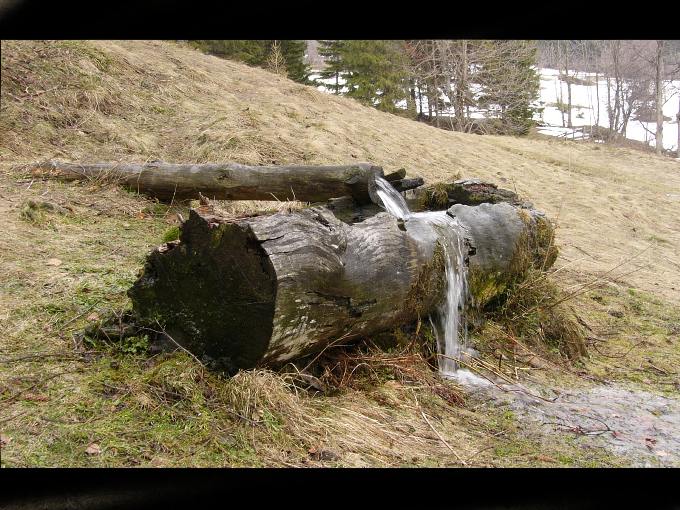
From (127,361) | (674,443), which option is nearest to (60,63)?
(127,361)

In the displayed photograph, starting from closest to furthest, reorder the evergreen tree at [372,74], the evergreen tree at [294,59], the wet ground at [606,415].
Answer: the wet ground at [606,415], the evergreen tree at [294,59], the evergreen tree at [372,74]

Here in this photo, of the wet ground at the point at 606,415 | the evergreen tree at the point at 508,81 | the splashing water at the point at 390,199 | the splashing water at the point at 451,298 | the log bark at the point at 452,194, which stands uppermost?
the evergreen tree at the point at 508,81

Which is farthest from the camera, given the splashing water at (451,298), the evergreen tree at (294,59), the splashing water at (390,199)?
the evergreen tree at (294,59)

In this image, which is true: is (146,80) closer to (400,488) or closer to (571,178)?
(571,178)

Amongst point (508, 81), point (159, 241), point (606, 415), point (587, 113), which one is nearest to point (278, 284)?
point (606, 415)

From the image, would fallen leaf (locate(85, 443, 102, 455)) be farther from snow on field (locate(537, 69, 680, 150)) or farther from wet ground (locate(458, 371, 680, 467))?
snow on field (locate(537, 69, 680, 150))

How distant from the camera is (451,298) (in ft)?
18.3

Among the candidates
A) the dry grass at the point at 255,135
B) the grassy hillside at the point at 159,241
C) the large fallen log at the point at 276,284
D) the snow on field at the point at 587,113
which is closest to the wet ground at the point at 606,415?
the grassy hillside at the point at 159,241

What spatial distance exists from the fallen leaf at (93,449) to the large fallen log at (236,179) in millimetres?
3901

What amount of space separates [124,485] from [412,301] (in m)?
4.16

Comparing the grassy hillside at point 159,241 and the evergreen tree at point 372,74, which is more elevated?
the evergreen tree at point 372,74

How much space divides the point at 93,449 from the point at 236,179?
4.92 metres

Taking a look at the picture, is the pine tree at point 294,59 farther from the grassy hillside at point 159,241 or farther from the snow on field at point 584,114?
the snow on field at point 584,114

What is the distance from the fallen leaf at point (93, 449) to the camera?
3024 mm
